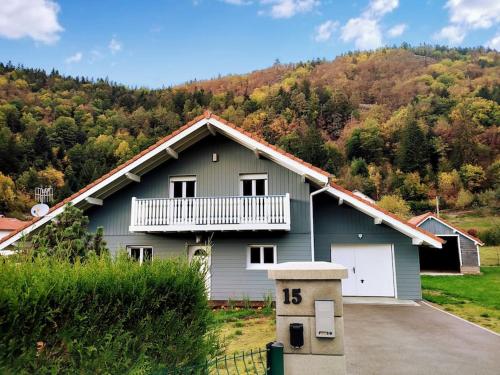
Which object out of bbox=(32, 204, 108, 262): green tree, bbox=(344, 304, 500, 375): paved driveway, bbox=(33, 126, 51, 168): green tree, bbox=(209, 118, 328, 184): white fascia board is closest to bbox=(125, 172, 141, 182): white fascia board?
bbox=(209, 118, 328, 184): white fascia board

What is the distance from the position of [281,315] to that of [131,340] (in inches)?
59.9

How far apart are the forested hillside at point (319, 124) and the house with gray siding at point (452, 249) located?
2425 cm

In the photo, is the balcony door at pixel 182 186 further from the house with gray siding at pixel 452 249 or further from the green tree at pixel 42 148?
the green tree at pixel 42 148

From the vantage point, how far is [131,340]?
12.0 feet

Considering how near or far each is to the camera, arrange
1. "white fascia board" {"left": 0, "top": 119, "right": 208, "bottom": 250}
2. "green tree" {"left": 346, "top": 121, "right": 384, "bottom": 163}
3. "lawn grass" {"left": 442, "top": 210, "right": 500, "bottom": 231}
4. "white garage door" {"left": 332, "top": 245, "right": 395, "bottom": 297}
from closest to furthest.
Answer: "white fascia board" {"left": 0, "top": 119, "right": 208, "bottom": 250}
"white garage door" {"left": 332, "top": 245, "right": 395, "bottom": 297}
"lawn grass" {"left": 442, "top": 210, "right": 500, "bottom": 231}
"green tree" {"left": 346, "top": 121, "right": 384, "bottom": 163}

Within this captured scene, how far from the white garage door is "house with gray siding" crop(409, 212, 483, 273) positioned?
478 inches

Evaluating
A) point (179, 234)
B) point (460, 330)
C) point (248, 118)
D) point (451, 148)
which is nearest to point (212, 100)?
point (248, 118)

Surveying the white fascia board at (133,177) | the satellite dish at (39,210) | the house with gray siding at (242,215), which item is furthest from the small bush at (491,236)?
A: the satellite dish at (39,210)

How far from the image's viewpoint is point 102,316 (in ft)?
11.3

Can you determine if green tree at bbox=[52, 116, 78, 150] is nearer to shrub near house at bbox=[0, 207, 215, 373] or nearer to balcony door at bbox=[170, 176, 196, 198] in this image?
balcony door at bbox=[170, 176, 196, 198]

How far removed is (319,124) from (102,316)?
260ft

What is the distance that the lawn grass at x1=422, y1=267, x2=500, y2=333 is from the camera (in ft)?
36.5

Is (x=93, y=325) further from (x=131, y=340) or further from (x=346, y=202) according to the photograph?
(x=346, y=202)

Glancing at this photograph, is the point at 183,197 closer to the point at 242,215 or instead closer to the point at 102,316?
the point at 242,215
